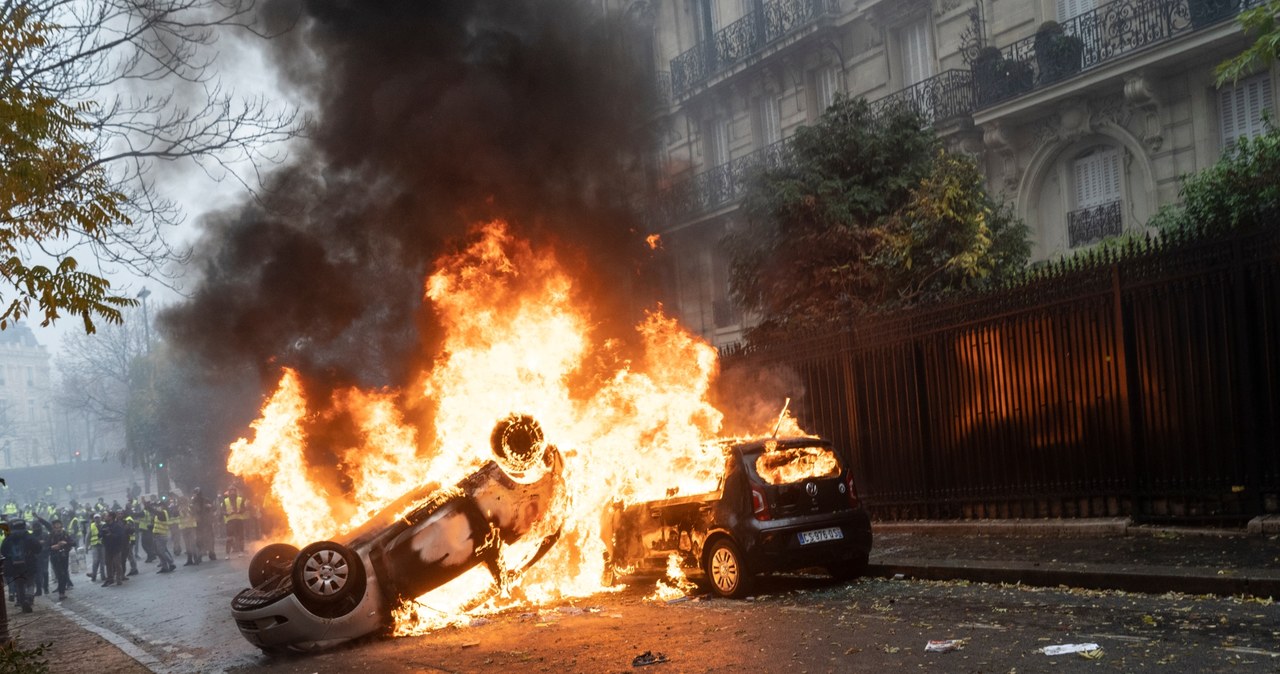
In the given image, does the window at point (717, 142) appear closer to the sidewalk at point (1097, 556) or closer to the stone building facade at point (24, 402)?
the sidewalk at point (1097, 556)

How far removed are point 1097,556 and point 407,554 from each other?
6102mm

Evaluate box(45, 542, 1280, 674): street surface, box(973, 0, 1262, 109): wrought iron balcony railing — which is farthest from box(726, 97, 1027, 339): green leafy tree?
box(45, 542, 1280, 674): street surface

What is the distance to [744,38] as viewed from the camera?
1067 inches

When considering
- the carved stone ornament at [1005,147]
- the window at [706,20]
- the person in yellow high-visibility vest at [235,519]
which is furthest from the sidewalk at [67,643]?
the window at [706,20]

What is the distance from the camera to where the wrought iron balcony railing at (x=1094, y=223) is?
19703 mm

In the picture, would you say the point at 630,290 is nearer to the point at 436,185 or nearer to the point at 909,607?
the point at 436,185

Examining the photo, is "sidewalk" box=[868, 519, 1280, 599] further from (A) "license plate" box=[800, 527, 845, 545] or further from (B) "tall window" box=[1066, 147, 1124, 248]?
(B) "tall window" box=[1066, 147, 1124, 248]

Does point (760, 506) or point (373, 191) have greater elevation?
point (373, 191)

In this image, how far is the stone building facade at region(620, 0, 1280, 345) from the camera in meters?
18.5

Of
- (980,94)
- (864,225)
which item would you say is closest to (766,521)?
(864,225)

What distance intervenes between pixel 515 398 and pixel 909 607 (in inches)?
191

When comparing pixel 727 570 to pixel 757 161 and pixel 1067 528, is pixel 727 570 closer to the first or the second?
pixel 1067 528

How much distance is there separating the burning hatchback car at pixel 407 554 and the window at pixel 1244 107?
1386 cm

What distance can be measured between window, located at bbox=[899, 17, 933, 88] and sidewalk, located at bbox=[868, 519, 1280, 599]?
13.1 metres
